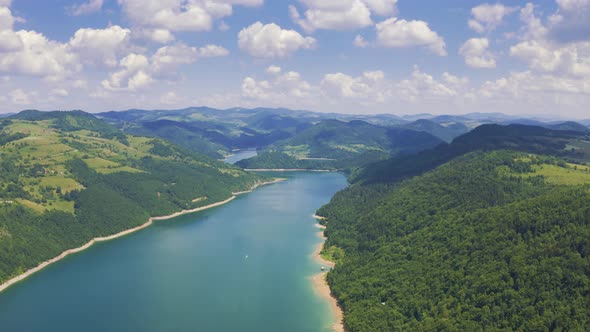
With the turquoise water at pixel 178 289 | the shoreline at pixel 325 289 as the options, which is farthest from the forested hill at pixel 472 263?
the turquoise water at pixel 178 289

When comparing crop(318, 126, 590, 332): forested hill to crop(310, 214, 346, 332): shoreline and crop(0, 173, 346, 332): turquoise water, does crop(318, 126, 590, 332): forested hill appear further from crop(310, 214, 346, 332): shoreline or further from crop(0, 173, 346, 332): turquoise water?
crop(0, 173, 346, 332): turquoise water

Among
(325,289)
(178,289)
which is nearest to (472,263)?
(325,289)

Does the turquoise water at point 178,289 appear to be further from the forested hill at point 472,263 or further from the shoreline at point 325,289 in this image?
the forested hill at point 472,263

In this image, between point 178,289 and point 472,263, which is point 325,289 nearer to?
point 472,263

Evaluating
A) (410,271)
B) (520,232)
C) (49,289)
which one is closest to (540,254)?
(520,232)

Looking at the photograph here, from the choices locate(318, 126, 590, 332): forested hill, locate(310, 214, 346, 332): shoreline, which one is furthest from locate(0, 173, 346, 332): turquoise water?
locate(318, 126, 590, 332): forested hill

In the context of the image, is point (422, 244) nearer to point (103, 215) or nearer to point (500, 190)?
point (500, 190)
